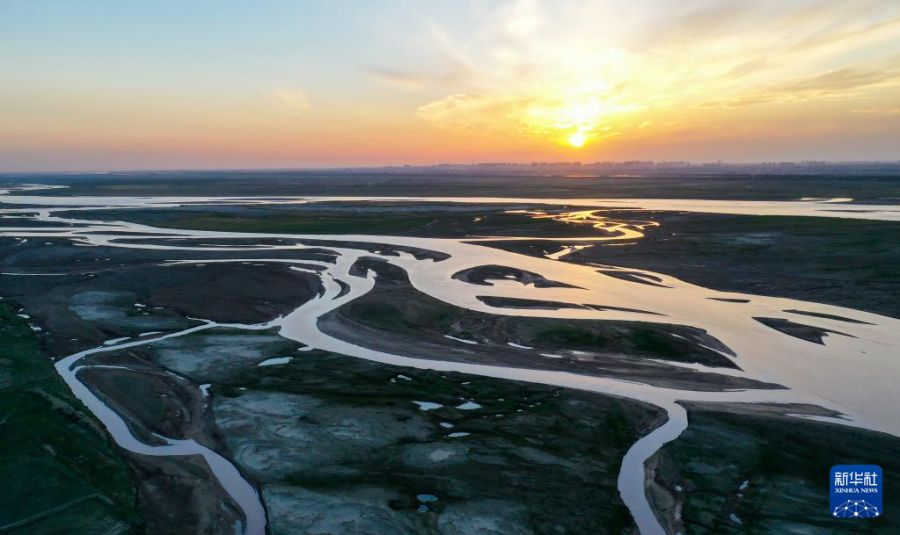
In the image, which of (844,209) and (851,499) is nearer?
(851,499)

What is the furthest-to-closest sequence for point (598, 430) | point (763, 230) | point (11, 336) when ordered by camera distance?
point (763, 230), point (11, 336), point (598, 430)

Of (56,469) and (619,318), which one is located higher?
(619,318)

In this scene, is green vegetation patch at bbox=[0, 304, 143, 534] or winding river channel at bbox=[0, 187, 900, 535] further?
winding river channel at bbox=[0, 187, 900, 535]

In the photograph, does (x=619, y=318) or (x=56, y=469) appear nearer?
(x=56, y=469)

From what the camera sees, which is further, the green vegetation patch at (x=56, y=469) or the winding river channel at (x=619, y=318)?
the winding river channel at (x=619, y=318)

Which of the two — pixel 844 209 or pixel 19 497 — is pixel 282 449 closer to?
pixel 19 497

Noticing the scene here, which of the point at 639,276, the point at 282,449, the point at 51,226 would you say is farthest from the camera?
the point at 51,226

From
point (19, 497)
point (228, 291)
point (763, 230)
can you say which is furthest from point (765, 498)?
point (763, 230)

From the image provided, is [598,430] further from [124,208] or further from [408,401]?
[124,208]
